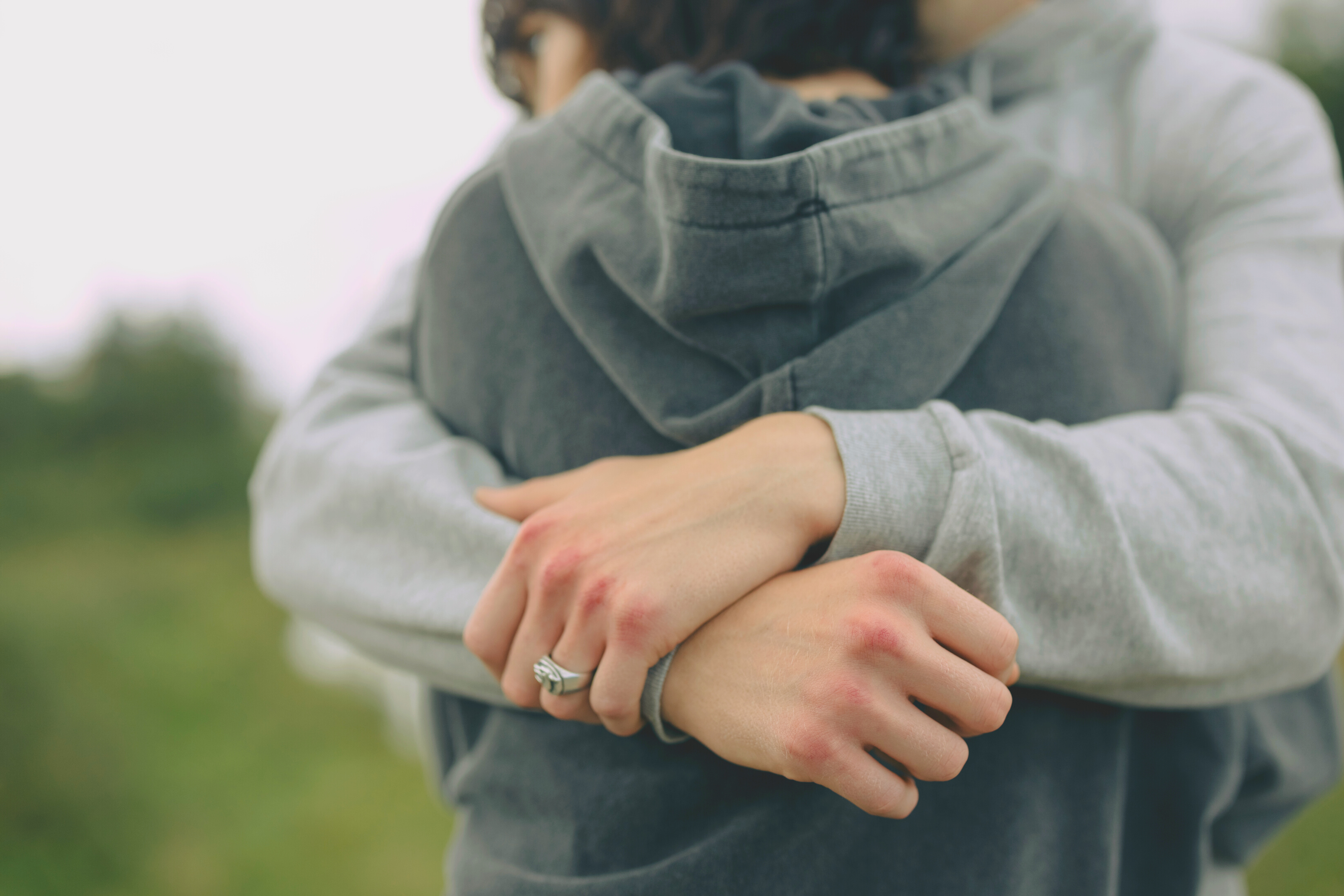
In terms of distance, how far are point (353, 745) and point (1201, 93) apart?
664 centimetres

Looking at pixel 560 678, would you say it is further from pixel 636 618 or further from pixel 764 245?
pixel 764 245

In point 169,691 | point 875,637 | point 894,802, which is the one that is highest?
point 875,637

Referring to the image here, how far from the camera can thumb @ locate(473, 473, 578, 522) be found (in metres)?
0.65

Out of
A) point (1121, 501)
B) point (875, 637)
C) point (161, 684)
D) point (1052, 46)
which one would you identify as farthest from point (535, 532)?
point (161, 684)

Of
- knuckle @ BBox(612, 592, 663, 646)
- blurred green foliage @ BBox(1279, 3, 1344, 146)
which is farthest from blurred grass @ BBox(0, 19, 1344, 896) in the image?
knuckle @ BBox(612, 592, 663, 646)

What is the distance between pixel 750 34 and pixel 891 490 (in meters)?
0.53

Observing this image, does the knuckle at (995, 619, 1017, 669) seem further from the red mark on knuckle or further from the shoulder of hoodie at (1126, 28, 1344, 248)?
the shoulder of hoodie at (1126, 28, 1344, 248)

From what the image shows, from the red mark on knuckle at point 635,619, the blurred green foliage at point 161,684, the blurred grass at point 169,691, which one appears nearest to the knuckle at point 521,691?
the red mark on knuckle at point 635,619

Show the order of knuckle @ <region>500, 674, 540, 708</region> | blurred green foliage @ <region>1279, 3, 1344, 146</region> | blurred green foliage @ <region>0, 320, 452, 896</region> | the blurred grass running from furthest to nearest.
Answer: blurred green foliage @ <region>0, 320, 452, 896</region> → the blurred grass → blurred green foliage @ <region>1279, 3, 1344, 146</region> → knuckle @ <region>500, 674, 540, 708</region>

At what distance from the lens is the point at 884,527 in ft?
1.77

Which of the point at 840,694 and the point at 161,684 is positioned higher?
the point at 840,694

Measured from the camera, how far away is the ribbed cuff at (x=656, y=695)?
1.82 feet

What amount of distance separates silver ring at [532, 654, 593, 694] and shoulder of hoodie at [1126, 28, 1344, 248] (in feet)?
2.62

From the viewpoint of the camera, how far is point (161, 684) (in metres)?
5.92
